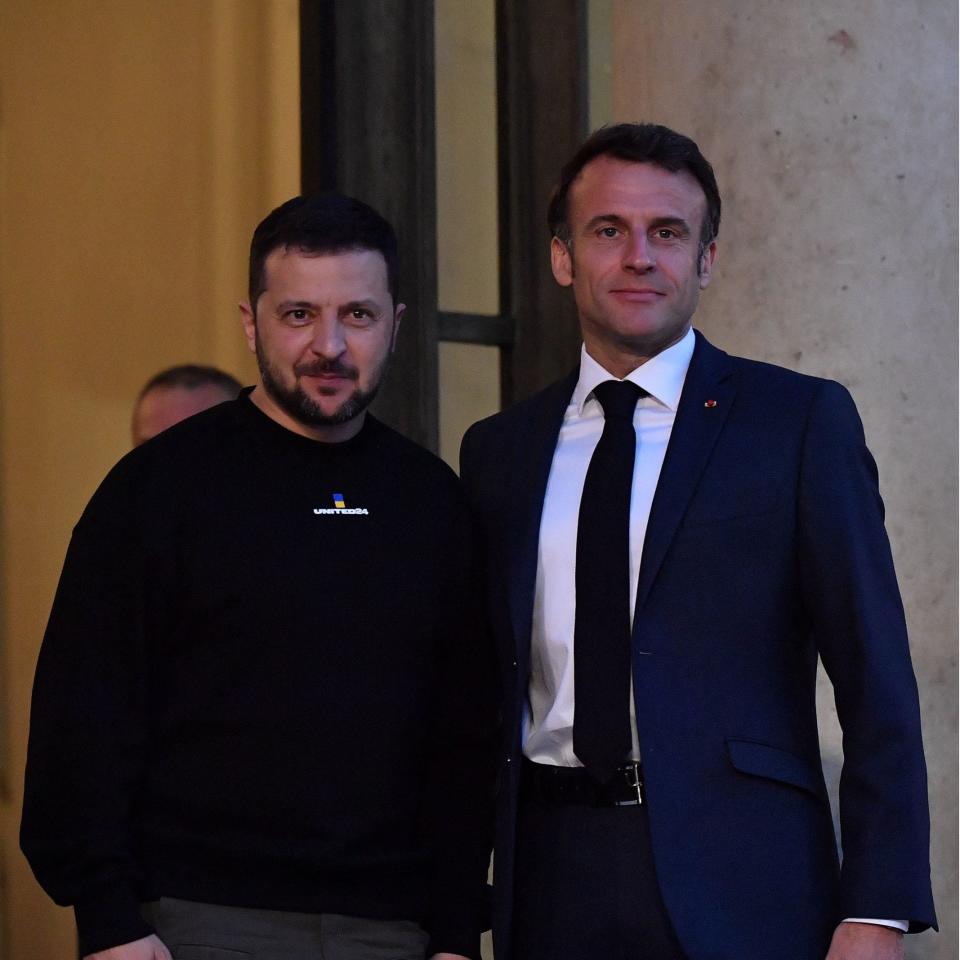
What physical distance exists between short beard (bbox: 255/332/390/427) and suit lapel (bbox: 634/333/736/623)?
1.63 ft

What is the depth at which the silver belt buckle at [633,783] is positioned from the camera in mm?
2562

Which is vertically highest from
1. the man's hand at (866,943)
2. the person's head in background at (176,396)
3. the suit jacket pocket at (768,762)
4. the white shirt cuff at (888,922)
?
the person's head in background at (176,396)

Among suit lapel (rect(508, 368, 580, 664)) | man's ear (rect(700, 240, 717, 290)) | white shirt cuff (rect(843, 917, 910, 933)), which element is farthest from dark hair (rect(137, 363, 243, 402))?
white shirt cuff (rect(843, 917, 910, 933))

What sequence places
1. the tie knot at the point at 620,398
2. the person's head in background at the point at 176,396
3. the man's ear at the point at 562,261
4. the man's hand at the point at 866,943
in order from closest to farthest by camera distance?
the man's hand at the point at 866,943
the tie knot at the point at 620,398
the man's ear at the point at 562,261
the person's head in background at the point at 176,396

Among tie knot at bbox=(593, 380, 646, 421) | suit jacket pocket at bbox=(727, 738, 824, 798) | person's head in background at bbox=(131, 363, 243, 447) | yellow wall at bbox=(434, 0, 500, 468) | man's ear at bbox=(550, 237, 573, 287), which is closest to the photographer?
suit jacket pocket at bbox=(727, 738, 824, 798)

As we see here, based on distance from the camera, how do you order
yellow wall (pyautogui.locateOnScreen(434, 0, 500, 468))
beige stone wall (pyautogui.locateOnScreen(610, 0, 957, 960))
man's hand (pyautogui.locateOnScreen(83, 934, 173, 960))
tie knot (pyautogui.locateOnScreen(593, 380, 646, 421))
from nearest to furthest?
man's hand (pyautogui.locateOnScreen(83, 934, 173, 960)) < tie knot (pyautogui.locateOnScreen(593, 380, 646, 421)) < beige stone wall (pyautogui.locateOnScreen(610, 0, 957, 960)) < yellow wall (pyautogui.locateOnScreen(434, 0, 500, 468))

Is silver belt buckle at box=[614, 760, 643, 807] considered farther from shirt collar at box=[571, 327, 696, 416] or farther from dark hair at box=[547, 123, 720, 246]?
dark hair at box=[547, 123, 720, 246]

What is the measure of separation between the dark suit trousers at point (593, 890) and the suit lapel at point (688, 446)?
33cm

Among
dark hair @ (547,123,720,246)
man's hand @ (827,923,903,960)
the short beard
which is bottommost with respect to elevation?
man's hand @ (827,923,903,960)

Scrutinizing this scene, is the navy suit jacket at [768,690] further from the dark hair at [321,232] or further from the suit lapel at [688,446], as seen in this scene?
the dark hair at [321,232]

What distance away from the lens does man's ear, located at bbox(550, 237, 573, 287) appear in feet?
9.68

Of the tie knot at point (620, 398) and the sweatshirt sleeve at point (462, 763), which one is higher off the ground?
the tie knot at point (620, 398)

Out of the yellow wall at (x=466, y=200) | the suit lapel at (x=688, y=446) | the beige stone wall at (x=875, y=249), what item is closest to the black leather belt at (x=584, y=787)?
the suit lapel at (x=688, y=446)

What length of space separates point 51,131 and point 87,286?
0.58 meters
